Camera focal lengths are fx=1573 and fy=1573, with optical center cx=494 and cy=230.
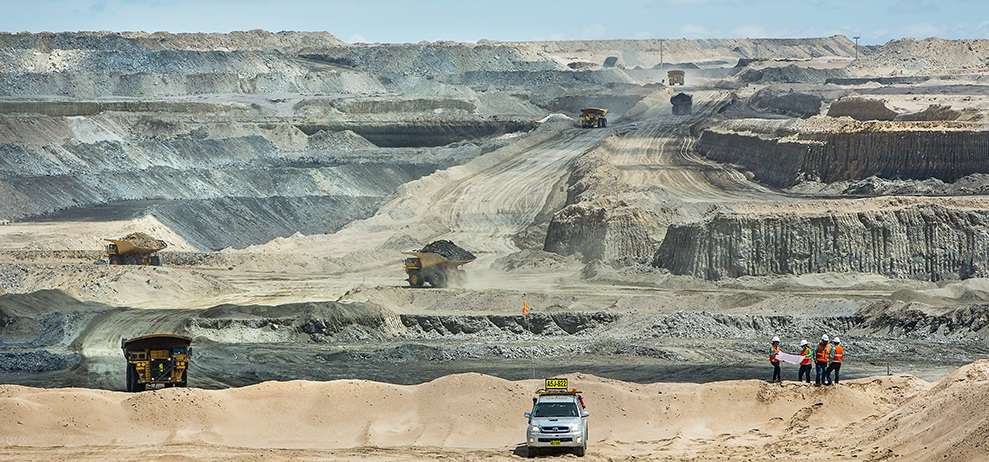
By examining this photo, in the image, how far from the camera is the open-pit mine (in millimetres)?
24047

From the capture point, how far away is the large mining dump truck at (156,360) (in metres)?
28.5

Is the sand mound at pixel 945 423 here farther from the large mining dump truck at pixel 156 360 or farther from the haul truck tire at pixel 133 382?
the haul truck tire at pixel 133 382

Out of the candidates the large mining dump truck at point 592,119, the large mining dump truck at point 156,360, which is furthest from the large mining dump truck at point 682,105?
the large mining dump truck at point 156,360

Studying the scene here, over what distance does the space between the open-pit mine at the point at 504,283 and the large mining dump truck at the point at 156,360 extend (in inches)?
5.2

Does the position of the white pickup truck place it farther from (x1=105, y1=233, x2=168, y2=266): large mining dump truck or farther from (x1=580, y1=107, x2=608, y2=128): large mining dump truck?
(x1=580, y1=107, x2=608, y2=128): large mining dump truck

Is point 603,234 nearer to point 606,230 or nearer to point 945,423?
point 606,230

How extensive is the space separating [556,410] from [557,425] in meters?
0.32

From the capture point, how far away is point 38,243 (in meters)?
56.6

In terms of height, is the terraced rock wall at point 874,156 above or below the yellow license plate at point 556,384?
above

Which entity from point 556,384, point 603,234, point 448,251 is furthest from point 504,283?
point 556,384

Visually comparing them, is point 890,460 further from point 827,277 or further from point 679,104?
point 679,104

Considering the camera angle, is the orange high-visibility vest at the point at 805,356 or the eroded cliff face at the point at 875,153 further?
the eroded cliff face at the point at 875,153

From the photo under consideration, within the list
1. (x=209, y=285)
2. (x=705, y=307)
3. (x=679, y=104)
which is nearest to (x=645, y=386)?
(x=705, y=307)

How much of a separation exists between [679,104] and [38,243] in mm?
56175
